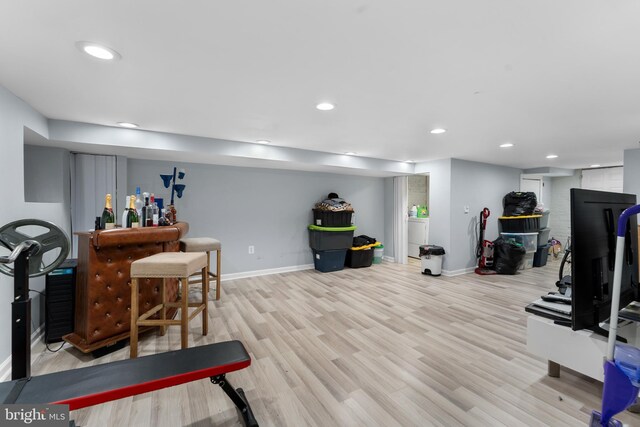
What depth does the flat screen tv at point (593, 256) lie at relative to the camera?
4.06ft

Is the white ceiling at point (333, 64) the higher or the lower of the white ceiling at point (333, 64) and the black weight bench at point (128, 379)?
the higher

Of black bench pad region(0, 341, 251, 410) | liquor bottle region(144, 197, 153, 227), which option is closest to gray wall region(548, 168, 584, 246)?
black bench pad region(0, 341, 251, 410)

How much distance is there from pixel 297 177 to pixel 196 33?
148 inches

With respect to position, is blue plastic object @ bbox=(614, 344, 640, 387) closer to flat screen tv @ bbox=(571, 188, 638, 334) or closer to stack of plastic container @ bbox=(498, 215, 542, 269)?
flat screen tv @ bbox=(571, 188, 638, 334)

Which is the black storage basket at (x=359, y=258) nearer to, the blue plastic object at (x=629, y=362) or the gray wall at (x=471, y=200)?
the gray wall at (x=471, y=200)

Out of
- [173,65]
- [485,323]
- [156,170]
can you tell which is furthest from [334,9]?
[156,170]

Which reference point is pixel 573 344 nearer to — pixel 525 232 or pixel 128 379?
pixel 128 379

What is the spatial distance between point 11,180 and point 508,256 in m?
6.53

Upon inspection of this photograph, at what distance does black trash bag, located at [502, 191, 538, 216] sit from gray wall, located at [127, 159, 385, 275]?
3.24 metres

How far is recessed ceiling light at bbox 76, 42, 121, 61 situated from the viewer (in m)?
1.49

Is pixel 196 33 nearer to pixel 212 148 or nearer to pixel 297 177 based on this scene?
pixel 212 148

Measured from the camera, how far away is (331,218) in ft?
16.5

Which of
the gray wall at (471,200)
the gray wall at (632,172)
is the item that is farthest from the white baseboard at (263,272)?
the gray wall at (632,172)

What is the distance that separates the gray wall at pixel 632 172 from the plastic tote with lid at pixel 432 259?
2.71 meters
